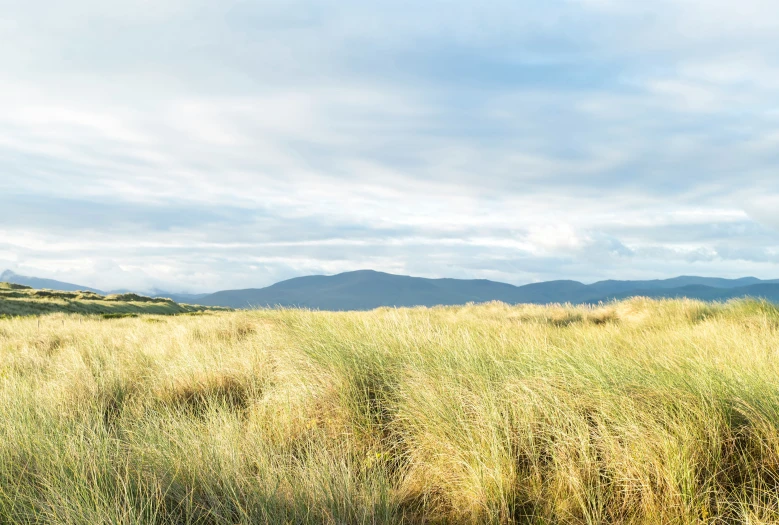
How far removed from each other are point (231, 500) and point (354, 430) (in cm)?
136

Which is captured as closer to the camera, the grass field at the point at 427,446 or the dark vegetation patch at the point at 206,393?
the grass field at the point at 427,446

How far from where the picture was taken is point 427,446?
11.7ft

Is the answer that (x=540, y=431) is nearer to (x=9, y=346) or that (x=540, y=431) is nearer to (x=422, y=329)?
(x=422, y=329)

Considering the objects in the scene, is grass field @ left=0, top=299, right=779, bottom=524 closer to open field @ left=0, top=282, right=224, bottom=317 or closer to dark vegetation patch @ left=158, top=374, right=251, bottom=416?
dark vegetation patch @ left=158, top=374, right=251, bottom=416

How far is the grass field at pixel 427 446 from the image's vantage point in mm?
2795

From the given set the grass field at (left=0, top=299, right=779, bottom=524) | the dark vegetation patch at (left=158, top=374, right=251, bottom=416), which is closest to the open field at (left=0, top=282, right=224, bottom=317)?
the dark vegetation patch at (left=158, top=374, right=251, bottom=416)

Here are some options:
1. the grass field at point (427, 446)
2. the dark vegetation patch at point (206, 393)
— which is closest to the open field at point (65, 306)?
the dark vegetation patch at point (206, 393)

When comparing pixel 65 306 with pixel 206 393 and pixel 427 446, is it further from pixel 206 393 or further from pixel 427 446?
pixel 427 446

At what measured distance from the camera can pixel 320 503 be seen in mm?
2736

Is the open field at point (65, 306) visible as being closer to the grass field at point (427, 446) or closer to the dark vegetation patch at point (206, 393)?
the dark vegetation patch at point (206, 393)

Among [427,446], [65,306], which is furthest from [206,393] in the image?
[65,306]

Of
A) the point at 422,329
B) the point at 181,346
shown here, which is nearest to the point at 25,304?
the point at 181,346

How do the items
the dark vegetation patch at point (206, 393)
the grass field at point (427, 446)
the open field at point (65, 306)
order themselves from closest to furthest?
the grass field at point (427, 446)
the dark vegetation patch at point (206, 393)
the open field at point (65, 306)

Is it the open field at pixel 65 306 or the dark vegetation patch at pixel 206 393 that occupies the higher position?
the dark vegetation patch at pixel 206 393
